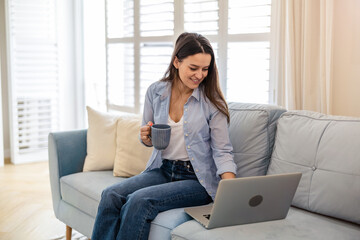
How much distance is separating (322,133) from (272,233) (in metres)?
0.56

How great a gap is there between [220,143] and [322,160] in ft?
1.50

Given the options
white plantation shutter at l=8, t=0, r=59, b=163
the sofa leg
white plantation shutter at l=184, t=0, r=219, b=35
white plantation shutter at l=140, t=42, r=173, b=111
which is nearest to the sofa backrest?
white plantation shutter at l=184, t=0, r=219, b=35

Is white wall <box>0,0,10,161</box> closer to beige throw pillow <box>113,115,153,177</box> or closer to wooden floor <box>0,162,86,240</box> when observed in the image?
wooden floor <box>0,162,86,240</box>

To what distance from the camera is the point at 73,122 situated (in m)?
4.95

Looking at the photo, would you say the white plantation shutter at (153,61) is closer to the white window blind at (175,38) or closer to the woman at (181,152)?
the white window blind at (175,38)

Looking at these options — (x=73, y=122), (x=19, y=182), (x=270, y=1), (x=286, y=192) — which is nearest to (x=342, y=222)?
(x=286, y=192)

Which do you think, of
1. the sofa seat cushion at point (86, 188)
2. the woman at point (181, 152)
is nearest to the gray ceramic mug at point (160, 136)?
the woman at point (181, 152)

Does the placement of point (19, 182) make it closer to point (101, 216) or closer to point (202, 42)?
point (101, 216)

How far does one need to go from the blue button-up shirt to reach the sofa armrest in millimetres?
707

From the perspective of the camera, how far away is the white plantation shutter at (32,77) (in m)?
4.55

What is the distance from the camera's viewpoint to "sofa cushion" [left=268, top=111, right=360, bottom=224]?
187 centimetres

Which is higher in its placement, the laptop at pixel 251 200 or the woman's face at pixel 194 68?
the woman's face at pixel 194 68

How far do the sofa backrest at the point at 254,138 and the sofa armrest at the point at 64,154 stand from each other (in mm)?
992

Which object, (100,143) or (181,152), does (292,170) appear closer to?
(181,152)
